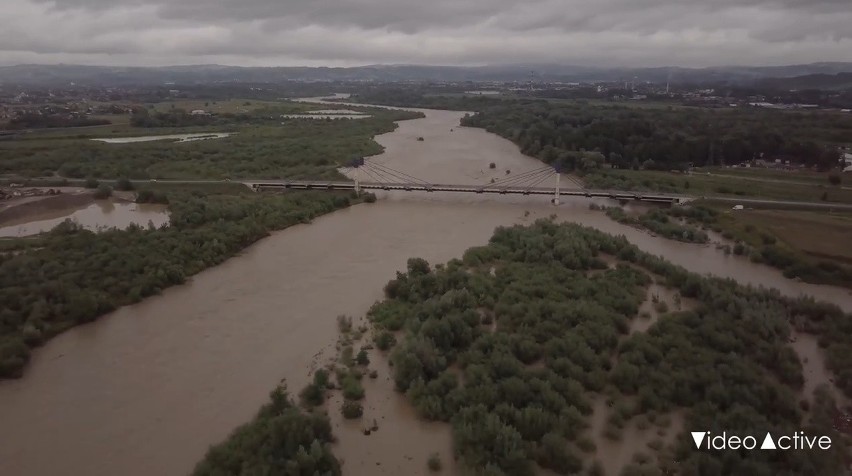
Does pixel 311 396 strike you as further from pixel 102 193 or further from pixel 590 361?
pixel 102 193

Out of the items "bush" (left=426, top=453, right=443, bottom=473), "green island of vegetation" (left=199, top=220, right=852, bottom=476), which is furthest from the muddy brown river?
"green island of vegetation" (left=199, top=220, right=852, bottom=476)

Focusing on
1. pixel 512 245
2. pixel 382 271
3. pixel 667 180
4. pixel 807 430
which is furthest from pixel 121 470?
pixel 667 180

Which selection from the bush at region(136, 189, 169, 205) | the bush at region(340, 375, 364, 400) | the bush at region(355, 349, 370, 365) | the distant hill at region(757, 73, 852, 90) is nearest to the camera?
the bush at region(340, 375, 364, 400)

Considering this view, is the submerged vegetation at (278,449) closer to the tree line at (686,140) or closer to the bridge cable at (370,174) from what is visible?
the bridge cable at (370,174)

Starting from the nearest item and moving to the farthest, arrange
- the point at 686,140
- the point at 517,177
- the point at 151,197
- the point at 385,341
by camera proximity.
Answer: the point at 385,341
the point at 151,197
the point at 517,177
the point at 686,140

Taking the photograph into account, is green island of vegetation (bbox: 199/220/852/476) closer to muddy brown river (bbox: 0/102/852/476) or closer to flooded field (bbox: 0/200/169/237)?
muddy brown river (bbox: 0/102/852/476)

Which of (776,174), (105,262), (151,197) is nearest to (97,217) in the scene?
(151,197)
